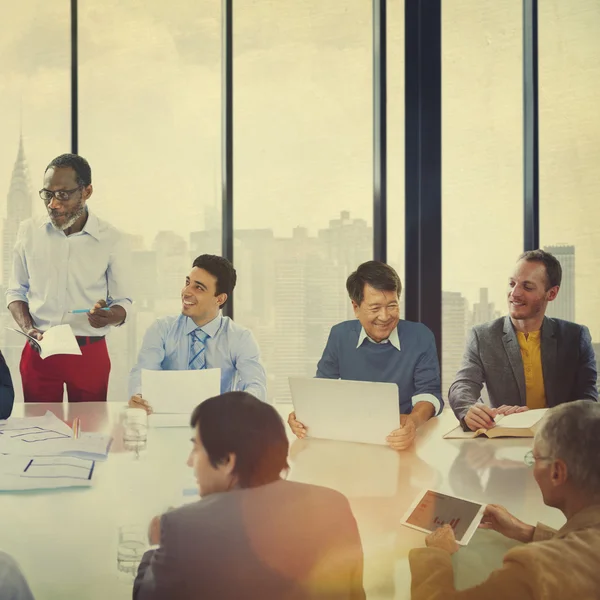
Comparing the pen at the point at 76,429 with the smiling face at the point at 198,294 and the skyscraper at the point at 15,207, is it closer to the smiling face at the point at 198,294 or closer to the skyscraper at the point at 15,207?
the smiling face at the point at 198,294

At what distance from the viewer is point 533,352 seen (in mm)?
2727

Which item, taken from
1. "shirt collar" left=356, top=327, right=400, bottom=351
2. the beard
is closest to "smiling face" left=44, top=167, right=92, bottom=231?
the beard

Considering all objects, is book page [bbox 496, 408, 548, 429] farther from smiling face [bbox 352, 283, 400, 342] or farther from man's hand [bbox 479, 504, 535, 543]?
man's hand [bbox 479, 504, 535, 543]

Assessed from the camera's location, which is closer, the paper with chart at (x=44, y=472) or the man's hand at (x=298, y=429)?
the paper with chart at (x=44, y=472)

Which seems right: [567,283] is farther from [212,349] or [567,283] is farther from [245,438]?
[245,438]

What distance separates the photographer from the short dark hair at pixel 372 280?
2.42 metres

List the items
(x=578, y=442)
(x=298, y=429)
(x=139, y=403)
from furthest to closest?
(x=139, y=403) → (x=298, y=429) → (x=578, y=442)

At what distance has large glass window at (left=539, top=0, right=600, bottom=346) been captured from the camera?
375 centimetres

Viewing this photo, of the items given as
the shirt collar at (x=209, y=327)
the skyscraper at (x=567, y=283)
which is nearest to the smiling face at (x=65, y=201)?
the shirt collar at (x=209, y=327)

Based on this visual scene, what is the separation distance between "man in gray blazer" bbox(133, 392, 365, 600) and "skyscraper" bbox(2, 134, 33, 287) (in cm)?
281

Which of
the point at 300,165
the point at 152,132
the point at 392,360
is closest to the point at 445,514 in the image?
the point at 392,360

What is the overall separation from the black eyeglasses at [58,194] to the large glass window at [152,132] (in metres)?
0.27

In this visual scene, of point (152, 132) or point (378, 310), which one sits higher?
point (152, 132)

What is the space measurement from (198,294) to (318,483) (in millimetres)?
1351
